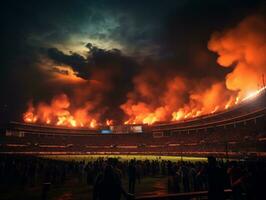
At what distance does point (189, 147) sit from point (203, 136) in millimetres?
7076

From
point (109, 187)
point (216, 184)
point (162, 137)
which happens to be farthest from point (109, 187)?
point (162, 137)

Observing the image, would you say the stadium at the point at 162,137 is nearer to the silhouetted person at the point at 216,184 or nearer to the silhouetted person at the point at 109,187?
the silhouetted person at the point at 216,184

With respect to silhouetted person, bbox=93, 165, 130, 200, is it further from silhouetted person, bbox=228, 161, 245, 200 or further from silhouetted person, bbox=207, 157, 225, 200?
silhouetted person, bbox=228, 161, 245, 200

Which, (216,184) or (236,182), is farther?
(236,182)

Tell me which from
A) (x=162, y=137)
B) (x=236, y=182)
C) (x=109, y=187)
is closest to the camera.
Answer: (x=109, y=187)

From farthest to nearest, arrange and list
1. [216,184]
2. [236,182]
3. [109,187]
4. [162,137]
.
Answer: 1. [162,137]
2. [236,182]
3. [216,184]
4. [109,187]

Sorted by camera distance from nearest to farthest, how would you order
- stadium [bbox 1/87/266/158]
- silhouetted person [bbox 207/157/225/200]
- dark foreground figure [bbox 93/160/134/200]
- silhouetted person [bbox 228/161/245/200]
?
dark foreground figure [bbox 93/160/134/200] → silhouetted person [bbox 207/157/225/200] → silhouetted person [bbox 228/161/245/200] → stadium [bbox 1/87/266/158]

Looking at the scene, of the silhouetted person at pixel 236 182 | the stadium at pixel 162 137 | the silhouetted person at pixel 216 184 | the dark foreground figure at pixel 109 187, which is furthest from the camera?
the stadium at pixel 162 137

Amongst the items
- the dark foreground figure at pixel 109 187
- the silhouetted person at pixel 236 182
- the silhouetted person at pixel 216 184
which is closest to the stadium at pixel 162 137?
the silhouetted person at pixel 236 182

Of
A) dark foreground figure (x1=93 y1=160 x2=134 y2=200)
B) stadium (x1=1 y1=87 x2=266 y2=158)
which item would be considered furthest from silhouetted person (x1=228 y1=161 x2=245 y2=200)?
stadium (x1=1 y1=87 x2=266 y2=158)

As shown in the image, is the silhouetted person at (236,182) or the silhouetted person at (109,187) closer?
the silhouetted person at (109,187)

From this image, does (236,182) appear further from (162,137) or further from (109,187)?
(162,137)

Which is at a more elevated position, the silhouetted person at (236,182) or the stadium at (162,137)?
the stadium at (162,137)

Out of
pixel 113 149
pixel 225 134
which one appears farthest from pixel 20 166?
pixel 113 149
